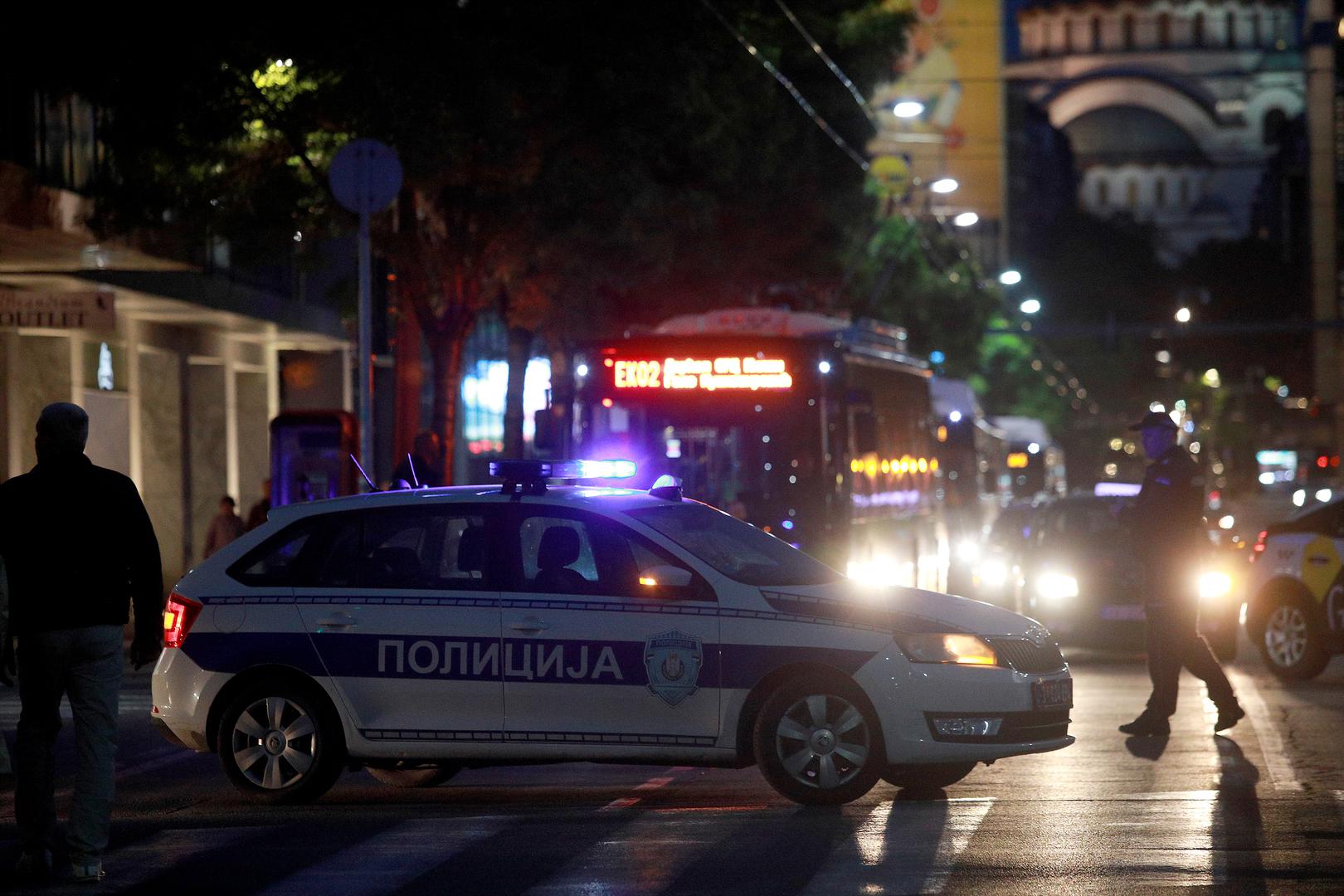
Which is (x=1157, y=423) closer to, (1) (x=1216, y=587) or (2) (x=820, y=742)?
(2) (x=820, y=742)

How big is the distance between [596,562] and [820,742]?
4.27ft

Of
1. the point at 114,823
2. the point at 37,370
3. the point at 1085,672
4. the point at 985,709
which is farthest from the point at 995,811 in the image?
the point at 37,370

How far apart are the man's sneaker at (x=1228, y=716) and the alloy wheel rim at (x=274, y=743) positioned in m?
5.53

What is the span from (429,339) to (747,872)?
18153mm

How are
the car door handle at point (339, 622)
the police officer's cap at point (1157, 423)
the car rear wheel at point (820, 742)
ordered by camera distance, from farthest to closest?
the police officer's cap at point (1157, 423) < the car door handle at point (339, 622) < the car rear wheel at point (820, 742)

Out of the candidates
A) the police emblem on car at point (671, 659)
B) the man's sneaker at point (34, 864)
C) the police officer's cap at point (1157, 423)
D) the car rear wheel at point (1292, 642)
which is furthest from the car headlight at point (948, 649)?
the car rear wheel at point (1292, 642)

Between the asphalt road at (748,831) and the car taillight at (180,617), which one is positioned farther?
the car taillight at (180,617)

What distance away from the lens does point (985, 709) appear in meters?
9.99

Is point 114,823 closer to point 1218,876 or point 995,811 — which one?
point 995,811

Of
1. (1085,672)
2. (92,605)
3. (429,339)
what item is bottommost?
(1085,672)

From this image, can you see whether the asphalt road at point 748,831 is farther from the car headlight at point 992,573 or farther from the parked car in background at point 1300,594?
the car headlight at point 992,573

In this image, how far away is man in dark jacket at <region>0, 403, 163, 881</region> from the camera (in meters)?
8.08

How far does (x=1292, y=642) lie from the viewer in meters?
17.2

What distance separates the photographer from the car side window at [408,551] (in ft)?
33.9
